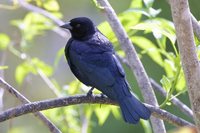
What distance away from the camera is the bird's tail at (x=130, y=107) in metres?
2.09

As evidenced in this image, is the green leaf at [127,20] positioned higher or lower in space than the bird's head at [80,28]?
higher

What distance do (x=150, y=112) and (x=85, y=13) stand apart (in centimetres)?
425

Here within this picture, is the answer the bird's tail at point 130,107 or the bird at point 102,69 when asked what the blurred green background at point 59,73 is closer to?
the bird at point 102,69

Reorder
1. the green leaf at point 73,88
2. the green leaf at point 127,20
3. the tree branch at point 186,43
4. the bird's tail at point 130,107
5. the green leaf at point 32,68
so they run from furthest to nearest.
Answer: the green leaf at point 32,68 < the green leaf at point 73,88 < the green leaf at point 127,20 < the bird's tail at point 130,107 < the tree branch at point 186,43

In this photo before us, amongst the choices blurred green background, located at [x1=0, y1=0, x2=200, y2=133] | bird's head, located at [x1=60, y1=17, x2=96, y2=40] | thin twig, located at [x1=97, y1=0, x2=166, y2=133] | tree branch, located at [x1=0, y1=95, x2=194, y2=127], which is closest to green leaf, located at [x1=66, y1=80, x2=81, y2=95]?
blurred green background, located at [x1=0, y1=0, x2=200, y2=133]

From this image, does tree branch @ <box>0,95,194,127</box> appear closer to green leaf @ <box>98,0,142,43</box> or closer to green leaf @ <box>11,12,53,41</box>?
green leaf @ <box>98,0,142,43</box>

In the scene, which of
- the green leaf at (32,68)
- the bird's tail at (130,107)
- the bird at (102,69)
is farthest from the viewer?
the green leaf at (32,68)

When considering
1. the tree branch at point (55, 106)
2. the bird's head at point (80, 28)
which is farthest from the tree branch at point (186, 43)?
the bird's head at point (80, 28)

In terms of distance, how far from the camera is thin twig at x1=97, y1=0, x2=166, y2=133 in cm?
214

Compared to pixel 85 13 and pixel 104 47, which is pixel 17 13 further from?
pixel 104 47

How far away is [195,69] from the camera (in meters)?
1.54

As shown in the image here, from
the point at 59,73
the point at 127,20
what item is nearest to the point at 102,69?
the point at 127,20

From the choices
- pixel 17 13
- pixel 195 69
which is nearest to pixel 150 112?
pixel 195 69

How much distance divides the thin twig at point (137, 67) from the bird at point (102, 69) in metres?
0.05
